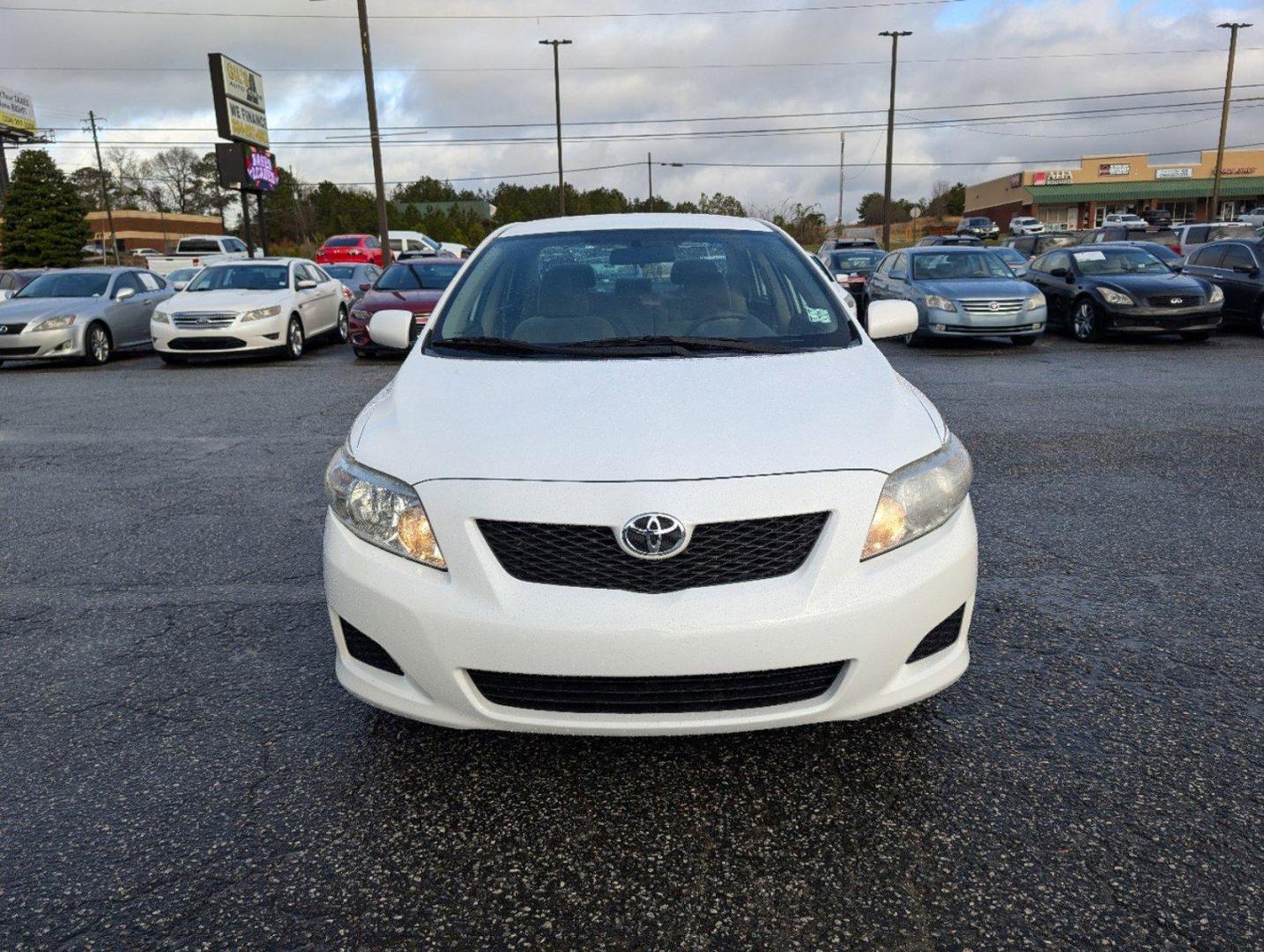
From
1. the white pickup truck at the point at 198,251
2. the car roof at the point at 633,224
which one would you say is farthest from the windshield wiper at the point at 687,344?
the white pickup truck at the point at 198,251

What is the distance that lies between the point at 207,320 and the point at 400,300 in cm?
300

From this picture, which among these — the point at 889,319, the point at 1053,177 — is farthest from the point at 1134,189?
the point at 889,319

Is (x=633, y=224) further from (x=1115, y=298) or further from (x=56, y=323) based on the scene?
(x=56, y=323)

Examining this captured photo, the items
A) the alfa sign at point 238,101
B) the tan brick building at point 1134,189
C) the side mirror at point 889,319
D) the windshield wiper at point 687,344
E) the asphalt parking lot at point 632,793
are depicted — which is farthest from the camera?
the tan brick building at point 1134,189

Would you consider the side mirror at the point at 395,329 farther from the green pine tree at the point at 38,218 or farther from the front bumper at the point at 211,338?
the green pine tree at the point at 38,218

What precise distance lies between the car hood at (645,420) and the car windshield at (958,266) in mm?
12474

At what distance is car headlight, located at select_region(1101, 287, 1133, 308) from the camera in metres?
14.4

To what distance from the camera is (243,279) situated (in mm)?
15477

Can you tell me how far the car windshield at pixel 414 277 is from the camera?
1462 cm

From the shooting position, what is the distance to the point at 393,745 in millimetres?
3031

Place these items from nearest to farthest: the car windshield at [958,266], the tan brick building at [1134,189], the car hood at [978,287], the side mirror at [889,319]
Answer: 1. the side mirror at [889,319]
2. the car hood at [978,287]
3. the car windshield at [958,266]
4. the tan brick building at [1134,189]

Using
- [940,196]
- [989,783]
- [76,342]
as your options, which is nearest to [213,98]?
[76,342]

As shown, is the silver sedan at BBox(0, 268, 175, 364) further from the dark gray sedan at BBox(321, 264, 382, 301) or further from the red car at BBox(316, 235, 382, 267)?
the red car at BBox(316, 235, 382, 267)

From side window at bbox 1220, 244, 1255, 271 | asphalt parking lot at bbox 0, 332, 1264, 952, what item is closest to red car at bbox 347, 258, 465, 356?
asphalt parking lot at bbox 0, 332, 1264, 952
